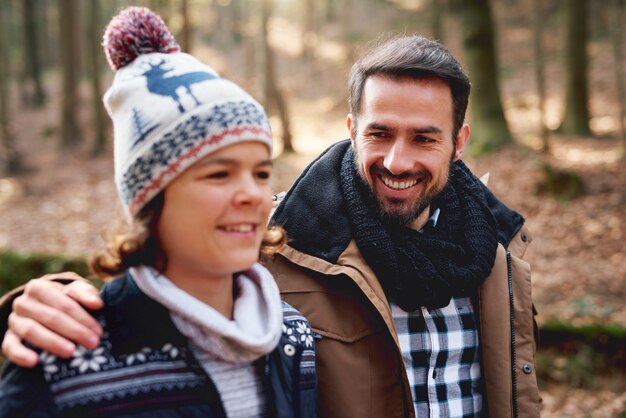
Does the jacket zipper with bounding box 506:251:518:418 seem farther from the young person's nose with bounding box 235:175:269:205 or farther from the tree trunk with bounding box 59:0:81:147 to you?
the tree trunk with bounding box 59:0:81:147

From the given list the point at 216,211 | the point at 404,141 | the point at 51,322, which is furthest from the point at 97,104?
the point at 216,211

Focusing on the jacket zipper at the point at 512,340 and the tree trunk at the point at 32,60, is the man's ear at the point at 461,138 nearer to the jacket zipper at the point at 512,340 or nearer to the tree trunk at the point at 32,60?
the jacket zipper at the point at 512,340

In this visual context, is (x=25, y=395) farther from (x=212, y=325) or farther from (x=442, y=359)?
(x=442, y=359)

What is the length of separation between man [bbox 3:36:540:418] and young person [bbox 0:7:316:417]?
27.2 inches

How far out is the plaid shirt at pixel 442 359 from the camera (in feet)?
8.29

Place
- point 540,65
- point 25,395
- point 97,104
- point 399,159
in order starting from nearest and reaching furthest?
point 25,395, point 399,159, point 540,65, point 97,104

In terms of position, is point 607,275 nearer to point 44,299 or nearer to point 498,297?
point 498,297

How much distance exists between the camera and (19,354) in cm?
151

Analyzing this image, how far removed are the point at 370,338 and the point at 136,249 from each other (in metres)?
1.21

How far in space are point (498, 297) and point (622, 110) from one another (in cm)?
917

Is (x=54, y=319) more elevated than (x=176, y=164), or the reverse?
(x=176, y=164)

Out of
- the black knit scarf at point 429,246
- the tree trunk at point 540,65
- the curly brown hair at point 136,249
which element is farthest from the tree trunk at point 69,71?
the curly brown hair at point 136,249

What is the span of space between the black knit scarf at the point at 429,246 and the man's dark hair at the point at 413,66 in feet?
1.24

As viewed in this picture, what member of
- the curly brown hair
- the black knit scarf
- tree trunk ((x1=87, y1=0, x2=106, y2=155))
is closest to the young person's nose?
the curly brown hair
